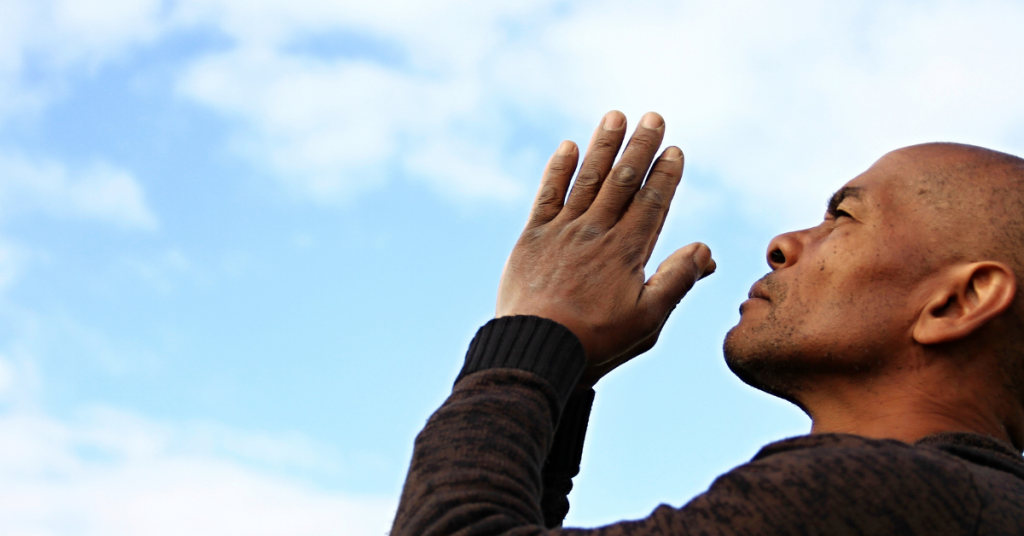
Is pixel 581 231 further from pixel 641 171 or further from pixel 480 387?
pixel 480 387

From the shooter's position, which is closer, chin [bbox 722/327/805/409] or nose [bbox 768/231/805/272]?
chin [bbox 722/327/805/409]

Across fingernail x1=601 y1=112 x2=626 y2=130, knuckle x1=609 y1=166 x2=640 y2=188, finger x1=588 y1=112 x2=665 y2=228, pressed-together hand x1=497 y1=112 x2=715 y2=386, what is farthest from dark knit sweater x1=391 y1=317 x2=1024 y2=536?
fingernail x1=601 y1=112 x2=626 y2=130

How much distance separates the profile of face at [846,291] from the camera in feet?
12.7

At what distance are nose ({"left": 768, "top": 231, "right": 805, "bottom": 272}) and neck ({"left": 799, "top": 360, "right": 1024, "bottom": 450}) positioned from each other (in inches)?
23.4

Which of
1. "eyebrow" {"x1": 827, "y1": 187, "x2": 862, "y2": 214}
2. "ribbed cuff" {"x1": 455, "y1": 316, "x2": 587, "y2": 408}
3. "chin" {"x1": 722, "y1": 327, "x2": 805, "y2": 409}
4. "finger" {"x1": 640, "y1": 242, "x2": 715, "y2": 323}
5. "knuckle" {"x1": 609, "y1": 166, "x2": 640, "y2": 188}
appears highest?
"eyebrow" {"x1": 827, "y1": 187, "x2": 862, "y2": 214}

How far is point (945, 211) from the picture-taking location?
406 centimetres

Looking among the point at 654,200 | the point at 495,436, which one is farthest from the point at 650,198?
the point at 495,436

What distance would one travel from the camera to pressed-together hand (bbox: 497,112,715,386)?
364cm

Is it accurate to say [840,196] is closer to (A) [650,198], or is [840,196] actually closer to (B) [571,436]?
(A) [650,198]

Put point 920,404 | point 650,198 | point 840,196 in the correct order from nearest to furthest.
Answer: point 920,404
point 650,198
point 840,196

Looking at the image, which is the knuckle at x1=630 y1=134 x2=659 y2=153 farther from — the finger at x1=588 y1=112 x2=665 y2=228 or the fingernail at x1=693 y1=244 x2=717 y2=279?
the fingernail at x1=693 y1=244 x2=717 y2=279

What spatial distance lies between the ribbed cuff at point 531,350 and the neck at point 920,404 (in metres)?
1.18

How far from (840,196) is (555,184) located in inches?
52.1

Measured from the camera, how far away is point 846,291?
398 cm
